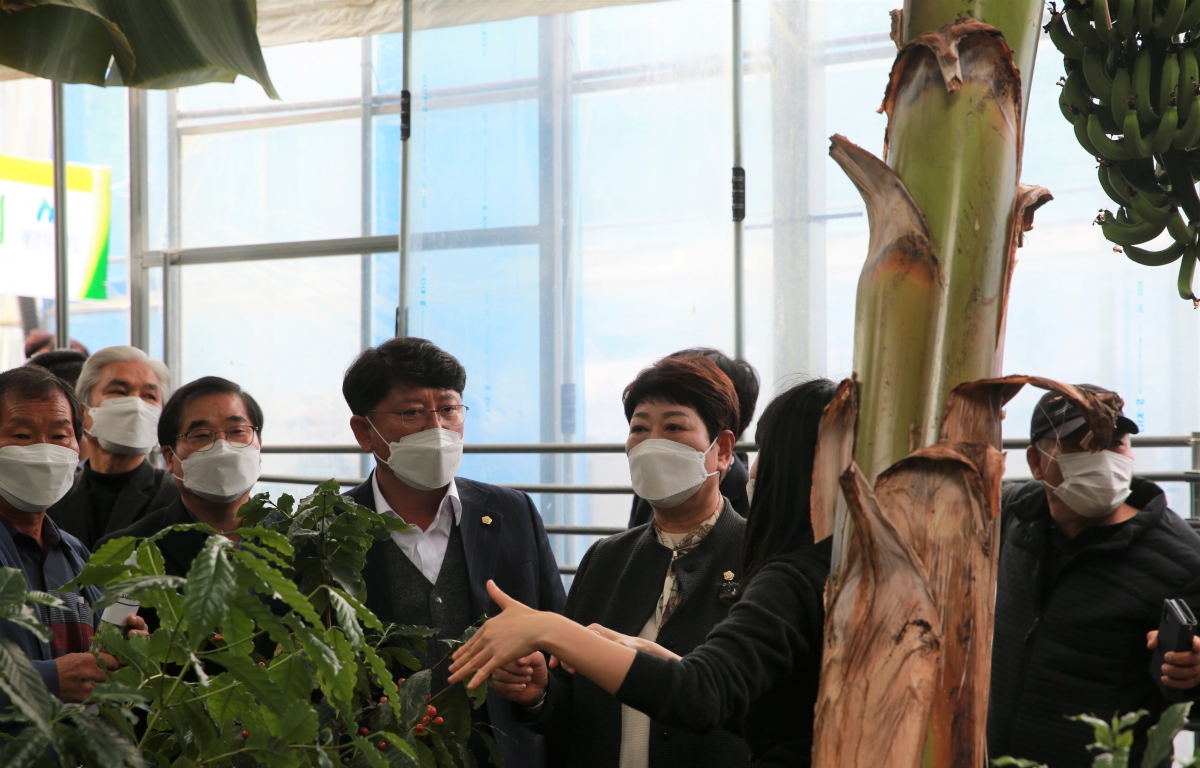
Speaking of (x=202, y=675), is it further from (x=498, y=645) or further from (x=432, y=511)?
(x=432, y=511)

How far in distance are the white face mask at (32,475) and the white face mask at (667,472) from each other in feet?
3.88

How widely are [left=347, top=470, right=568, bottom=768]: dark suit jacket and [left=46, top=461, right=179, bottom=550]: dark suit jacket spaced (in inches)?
33.9

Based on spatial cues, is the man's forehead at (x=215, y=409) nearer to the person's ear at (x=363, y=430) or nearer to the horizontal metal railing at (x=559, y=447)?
the person's ear at (x=363, y=430)

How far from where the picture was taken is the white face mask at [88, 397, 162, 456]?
2.95 m

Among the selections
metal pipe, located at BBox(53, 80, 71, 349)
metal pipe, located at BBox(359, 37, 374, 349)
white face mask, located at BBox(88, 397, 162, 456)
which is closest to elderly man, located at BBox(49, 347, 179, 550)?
white face mask, located at BBox(88, 397, 162, 456)

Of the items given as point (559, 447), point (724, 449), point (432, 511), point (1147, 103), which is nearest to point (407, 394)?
point (432, 511)

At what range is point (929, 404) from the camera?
0.86 metres

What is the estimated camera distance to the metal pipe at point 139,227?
5516mm

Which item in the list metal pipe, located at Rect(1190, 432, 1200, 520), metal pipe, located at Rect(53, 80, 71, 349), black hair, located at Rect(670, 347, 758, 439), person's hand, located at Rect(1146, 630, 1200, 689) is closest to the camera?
person's hand, located at Rect(1146, 630, 1200, 689)

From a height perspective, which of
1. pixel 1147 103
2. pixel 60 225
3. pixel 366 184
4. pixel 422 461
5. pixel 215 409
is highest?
pixel 366 184

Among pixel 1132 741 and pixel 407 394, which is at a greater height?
pixel 407 394

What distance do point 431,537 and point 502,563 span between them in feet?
0.56

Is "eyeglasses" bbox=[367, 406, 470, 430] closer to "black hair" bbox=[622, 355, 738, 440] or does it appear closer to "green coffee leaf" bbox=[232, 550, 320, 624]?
"black hair" bbox=[622, 355, 738, 440]

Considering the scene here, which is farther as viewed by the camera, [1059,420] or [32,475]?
[1059,420]
